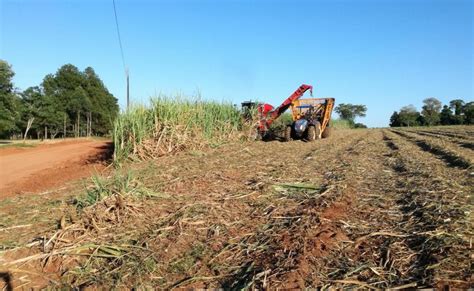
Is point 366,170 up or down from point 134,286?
up

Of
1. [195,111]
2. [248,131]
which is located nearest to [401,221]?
[195,111]

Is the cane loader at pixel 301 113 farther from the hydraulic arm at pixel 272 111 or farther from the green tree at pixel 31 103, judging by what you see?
the green tree at pixel 31 103

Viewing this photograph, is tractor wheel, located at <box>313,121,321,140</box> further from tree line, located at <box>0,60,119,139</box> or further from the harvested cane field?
tree line, located at <box>0,60,119,139</box>

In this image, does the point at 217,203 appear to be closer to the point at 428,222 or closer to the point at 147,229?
the point at 147,229

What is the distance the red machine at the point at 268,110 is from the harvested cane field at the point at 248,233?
964 cm

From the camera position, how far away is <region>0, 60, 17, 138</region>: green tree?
25.4 metres

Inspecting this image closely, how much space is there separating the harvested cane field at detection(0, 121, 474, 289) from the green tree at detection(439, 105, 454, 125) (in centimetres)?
7917

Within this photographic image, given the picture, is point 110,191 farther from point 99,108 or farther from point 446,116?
point 446,116

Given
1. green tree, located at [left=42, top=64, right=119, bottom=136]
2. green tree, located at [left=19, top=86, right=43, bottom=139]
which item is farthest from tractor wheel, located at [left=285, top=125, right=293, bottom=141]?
green tree, located at [left=42, top=64, right=119, bottom=136]

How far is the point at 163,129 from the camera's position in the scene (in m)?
11.1

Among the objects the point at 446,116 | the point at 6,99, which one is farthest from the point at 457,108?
the point at 6,99

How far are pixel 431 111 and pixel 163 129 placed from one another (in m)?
90.8

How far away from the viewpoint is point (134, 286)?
2887mm

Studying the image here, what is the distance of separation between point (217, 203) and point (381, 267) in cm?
225
